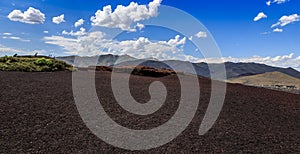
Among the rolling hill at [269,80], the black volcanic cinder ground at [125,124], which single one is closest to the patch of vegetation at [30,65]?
the black volcanic cinder ground at [125,124]

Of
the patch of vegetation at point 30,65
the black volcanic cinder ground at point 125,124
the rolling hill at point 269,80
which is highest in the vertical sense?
the patch of vegetation at point 30,65

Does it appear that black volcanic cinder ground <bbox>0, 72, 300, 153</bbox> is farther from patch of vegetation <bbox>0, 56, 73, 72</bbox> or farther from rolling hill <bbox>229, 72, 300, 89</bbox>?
rolling hill <bbox>229, 72, 300, 89</bbox>

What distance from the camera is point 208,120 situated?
7918 mm

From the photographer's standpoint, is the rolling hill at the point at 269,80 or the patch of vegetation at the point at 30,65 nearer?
the patch of vegetation at the point at 30,65

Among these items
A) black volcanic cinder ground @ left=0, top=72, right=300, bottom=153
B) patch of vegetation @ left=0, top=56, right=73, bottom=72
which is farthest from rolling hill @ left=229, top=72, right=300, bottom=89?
black volcanic cinder ground @ left=0, top=72, right=300, bottom=153

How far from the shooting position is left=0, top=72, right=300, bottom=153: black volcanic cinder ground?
5.68 metres

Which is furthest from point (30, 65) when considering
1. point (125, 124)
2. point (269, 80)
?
point (269, 80)

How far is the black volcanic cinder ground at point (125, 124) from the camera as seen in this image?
568 cm

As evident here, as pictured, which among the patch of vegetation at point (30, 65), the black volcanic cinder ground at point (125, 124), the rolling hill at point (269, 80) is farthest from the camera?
the rolling hill at point (269, 80)

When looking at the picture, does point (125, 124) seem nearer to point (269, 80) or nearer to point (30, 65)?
point (30, 65)

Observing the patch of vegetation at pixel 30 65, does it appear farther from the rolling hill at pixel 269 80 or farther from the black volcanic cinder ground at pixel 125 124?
the rolling hill at pixel 269 80

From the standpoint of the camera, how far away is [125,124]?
715cm

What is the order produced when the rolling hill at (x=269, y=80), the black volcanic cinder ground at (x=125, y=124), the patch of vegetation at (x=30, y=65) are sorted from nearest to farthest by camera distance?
the black volcanic cinder ground at (x=125, y=124)
the patch of vegetation at (x=30, y=65)
the rolling hill at (x=269, y=80)

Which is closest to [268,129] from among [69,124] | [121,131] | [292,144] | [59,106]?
[292,144]
